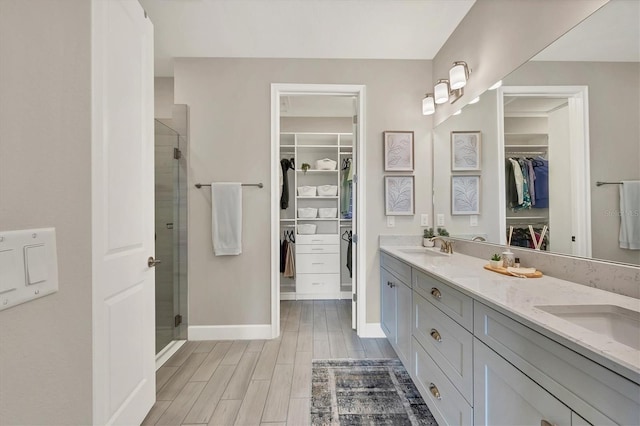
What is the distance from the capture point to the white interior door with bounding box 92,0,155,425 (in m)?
1.05

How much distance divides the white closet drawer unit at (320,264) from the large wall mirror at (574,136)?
2129 millimetres

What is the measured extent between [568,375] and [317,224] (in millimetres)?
3347

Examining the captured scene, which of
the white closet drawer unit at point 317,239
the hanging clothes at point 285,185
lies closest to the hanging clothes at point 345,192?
the white closet drawer unit at point 317,239

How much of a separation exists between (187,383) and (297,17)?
286 cm

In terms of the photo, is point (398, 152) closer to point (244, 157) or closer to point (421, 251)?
point (421, 251)

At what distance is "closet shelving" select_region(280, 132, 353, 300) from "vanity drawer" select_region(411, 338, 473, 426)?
2.02 m

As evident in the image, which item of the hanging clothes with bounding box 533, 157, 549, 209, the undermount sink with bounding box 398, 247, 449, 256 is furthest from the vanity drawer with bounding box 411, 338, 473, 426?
the hanging clothes with bounding box 533, 157, 549, 209

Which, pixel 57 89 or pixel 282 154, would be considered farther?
pixel 282 154

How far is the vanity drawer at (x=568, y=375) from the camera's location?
1.88 ft

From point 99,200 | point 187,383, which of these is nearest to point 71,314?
point 99,200

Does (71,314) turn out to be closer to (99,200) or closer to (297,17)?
(99,200)

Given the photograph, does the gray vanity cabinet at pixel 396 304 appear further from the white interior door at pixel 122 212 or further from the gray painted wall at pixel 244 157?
the white interior door at pixel 122 212

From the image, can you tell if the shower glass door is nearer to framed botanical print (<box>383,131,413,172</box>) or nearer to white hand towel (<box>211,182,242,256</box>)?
white hand towel (<box>211,182,242,256</box>)

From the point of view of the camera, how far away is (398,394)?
1.73 meters
